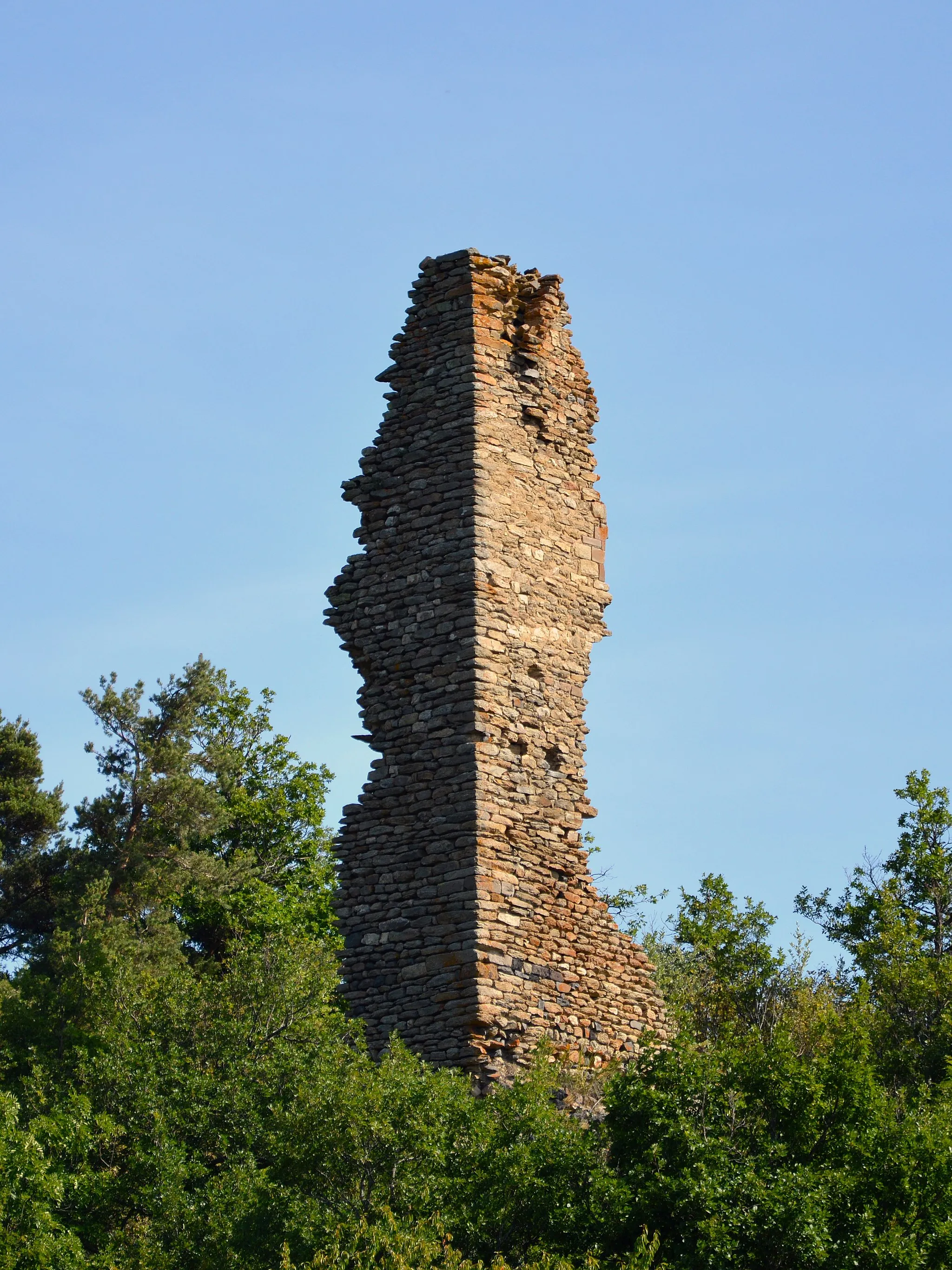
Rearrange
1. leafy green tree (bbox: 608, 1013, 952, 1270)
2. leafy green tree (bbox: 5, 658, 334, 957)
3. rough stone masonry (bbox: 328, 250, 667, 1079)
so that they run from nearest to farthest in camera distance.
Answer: leafy green tree (bbox: 608, 1013, 952, 1270), rough stone masonry (bbox: 328, 250, 667, 1079), leafy green tree (bbox: 5, 658, 334, 957)

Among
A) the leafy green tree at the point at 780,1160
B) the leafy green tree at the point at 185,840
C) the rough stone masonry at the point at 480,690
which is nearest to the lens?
the leafy green tree at the point at 780,1160

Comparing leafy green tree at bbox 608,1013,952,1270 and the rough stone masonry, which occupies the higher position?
the rough stone masonry

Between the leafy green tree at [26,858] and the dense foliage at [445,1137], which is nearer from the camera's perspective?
the dense foliage at [445,1137]

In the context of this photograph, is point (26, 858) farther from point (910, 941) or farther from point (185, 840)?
point (910, 941)

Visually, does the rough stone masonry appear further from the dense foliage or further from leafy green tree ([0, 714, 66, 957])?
leafy green tree ([0, 714, 66, 957])

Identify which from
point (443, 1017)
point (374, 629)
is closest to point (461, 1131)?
point (443, 1017)

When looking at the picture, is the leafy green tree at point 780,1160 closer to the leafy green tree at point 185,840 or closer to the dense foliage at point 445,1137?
the dense foliage at point 445,1137

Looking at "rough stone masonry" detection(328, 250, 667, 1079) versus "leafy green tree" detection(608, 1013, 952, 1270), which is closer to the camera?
"leafy green tree" detection(608, 1013, 952, 1270)

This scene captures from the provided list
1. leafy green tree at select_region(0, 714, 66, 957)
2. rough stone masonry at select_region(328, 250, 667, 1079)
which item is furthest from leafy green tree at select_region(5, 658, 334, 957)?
rough stone masonry at select_region(328, 250, 667, 1079)

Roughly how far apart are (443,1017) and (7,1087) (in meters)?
5.89

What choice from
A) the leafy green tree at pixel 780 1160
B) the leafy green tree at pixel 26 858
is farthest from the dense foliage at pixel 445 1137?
the leafy green tree at pixel 26 858

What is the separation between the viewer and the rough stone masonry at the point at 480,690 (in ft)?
57.9

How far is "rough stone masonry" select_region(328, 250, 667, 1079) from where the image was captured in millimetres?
17656

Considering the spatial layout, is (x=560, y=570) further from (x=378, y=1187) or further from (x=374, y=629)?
(x=378, y=1187)
